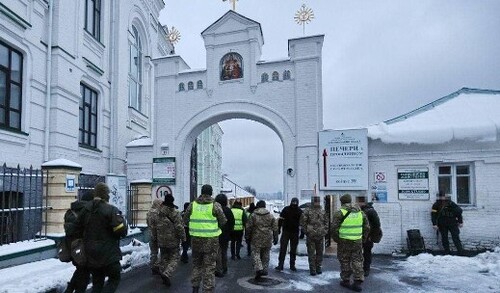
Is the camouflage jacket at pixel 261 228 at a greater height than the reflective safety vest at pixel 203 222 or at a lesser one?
lesser

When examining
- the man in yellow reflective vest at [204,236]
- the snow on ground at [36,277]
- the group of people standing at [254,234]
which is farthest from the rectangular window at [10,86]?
the man in yellow reflective vest at [204,236]

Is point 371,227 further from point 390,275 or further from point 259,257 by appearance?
point 259,257

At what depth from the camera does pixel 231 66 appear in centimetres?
1498

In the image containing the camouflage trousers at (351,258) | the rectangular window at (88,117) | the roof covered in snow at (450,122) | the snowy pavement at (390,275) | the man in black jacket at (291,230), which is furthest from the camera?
the rectangular window at (88,117)

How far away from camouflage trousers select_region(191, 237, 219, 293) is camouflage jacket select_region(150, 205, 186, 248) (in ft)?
3.61

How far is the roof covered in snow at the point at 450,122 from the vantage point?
35.6ft

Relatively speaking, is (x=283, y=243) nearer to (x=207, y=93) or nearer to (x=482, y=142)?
(x=482, y=142)

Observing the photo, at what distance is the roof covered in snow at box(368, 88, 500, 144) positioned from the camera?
1086cm

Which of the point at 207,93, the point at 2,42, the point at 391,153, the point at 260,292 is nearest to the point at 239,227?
the point at 260,292

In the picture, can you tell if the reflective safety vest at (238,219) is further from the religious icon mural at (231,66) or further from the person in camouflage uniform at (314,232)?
the religious icon mural at (231,66)

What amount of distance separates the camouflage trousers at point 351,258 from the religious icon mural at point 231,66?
9.24m

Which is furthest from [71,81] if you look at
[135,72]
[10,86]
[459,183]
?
[459,183]

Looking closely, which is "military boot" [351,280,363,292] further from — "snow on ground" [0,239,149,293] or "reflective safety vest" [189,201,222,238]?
"snow on ground" [0,239,149,293]

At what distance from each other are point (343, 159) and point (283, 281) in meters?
5.41
